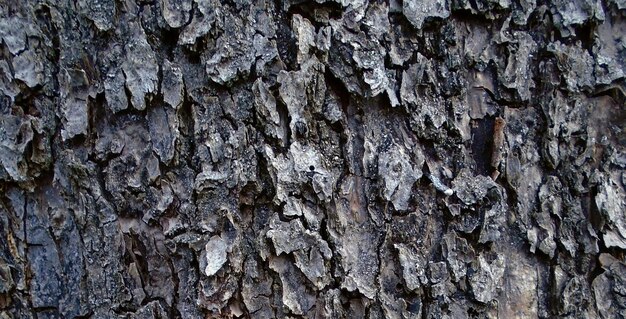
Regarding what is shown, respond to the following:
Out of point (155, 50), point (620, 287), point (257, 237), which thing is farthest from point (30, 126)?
point (620, 287)

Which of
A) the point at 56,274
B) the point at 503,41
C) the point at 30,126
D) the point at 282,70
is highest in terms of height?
the point at 503,41

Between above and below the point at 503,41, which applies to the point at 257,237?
below

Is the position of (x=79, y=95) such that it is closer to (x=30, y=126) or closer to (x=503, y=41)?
(x=30, y=126)

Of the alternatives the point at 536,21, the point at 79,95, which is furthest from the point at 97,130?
the point at 536,21

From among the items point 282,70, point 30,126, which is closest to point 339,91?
point 282,70

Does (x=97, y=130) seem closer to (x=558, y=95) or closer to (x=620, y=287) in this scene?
(x=558, y=95)

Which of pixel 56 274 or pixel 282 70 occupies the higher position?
pixel 282 70
